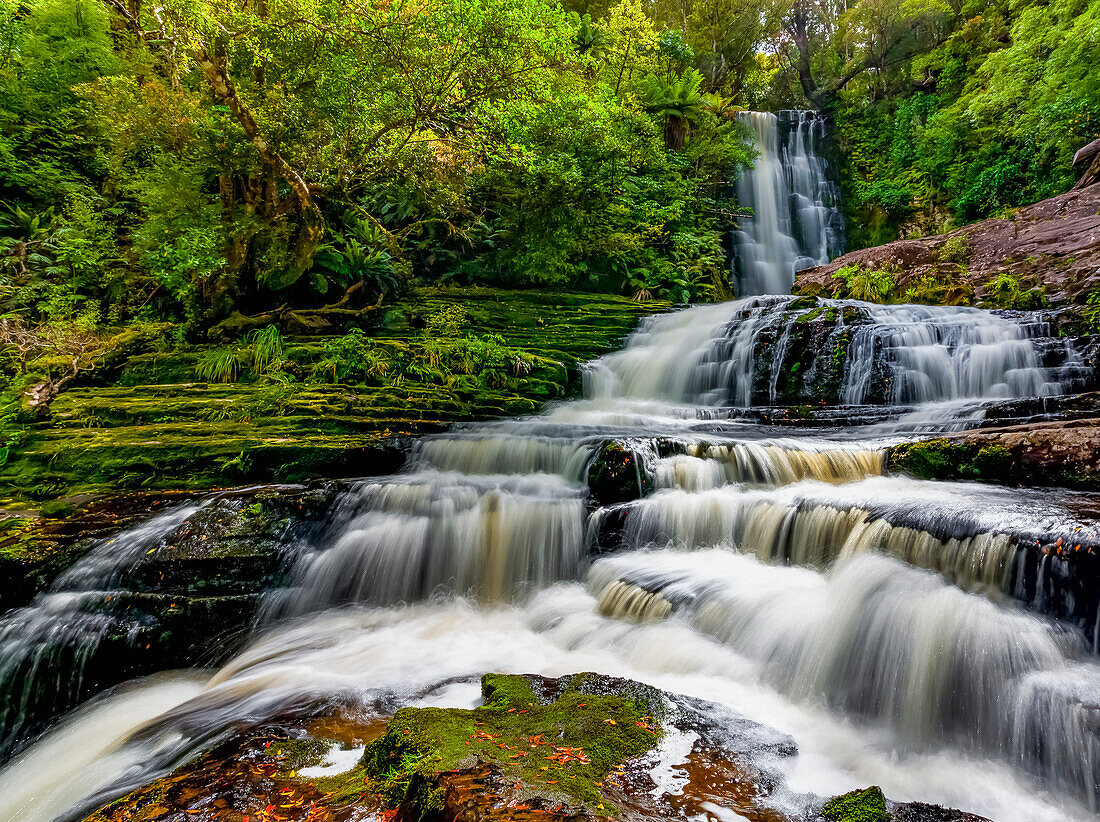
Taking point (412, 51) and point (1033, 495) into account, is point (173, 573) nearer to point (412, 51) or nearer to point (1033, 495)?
point (1033, 495)

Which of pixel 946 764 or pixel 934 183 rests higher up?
pixel 934 183

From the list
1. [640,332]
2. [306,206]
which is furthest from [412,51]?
[640,332]

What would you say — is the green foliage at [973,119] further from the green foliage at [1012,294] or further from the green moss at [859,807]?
the green moss at [859,807]

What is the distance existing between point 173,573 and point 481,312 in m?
7.88

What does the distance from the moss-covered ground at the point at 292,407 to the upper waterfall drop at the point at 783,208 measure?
293 inches

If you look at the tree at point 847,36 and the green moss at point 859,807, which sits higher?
the tree at point 847,36

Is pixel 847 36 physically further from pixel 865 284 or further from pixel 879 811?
pixel 879 811

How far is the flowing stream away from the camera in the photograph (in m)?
2.34

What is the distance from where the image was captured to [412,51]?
7.68m

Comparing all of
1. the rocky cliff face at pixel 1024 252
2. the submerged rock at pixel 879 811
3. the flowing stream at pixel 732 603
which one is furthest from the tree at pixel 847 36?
the submerged rock at pixel 879 811

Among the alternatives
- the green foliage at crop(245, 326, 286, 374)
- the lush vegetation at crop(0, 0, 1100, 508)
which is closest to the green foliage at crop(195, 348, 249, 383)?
the lush vegetation at crop(0, 0, 1100, 508)

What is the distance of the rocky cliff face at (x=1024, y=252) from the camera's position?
26.7 ft

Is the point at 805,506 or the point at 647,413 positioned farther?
the point at 647,413

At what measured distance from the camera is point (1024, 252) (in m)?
9.11
